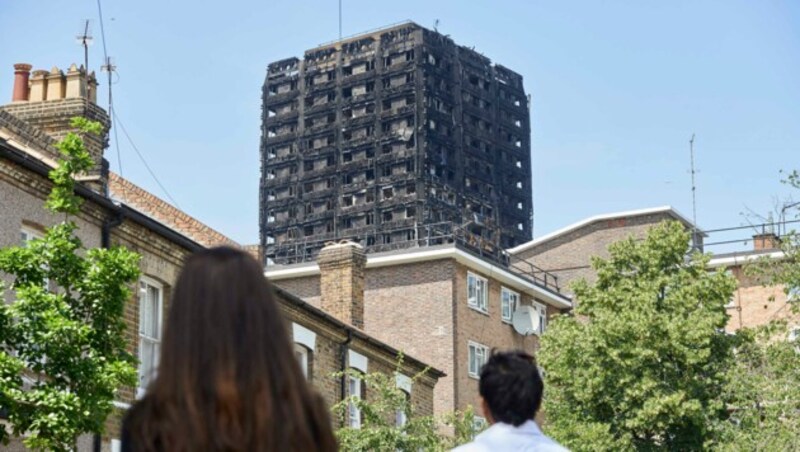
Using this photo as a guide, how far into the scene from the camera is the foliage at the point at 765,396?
32500mm

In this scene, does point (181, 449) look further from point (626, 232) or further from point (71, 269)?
point (626, 232)

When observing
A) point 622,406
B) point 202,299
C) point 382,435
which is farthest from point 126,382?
point 622,406

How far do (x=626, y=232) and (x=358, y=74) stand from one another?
75000 millimetres

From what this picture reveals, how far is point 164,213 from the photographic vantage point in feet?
113

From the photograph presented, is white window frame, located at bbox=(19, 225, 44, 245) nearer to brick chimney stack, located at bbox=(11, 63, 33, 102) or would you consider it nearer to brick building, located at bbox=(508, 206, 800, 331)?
brick chimney stack, located at bbox=(11, 63, 33, 102)

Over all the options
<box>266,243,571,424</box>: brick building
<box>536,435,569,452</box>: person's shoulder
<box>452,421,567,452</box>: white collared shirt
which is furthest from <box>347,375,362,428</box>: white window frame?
<box>536,435,569,452</box>: person's shoulder

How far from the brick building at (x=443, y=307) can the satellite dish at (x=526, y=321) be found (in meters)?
0.14

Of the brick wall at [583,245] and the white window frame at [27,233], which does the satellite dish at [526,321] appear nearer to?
the brick wall at [583,245]

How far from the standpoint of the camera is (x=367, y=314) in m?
54.2

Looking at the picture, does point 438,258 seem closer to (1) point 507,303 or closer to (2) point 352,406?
(1) point 507,303

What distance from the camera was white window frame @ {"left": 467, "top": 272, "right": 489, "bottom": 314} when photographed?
54.0 m

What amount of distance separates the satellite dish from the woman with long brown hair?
53.0 meters

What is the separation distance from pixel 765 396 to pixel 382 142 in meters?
100

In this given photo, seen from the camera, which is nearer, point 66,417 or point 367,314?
point 66,417
